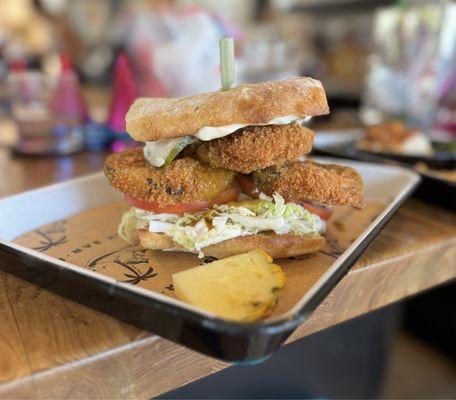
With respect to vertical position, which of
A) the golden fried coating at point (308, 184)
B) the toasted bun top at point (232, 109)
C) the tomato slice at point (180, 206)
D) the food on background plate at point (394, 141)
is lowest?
the food on background plate at point (394, 141)

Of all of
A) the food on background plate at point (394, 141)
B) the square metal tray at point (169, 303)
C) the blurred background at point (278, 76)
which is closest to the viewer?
the square metal tray at point (169, 303)

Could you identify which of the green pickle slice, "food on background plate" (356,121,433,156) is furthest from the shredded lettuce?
"food on background plate" (356,121,433,156)

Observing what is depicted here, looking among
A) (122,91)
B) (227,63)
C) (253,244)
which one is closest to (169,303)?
(253,244)

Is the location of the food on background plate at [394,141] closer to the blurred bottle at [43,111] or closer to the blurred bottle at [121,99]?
the blurred bottle at [121,99]

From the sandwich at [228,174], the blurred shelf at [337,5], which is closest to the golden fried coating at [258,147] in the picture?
the sandwich at [228,174]

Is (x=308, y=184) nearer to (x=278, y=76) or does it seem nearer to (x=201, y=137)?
(x=201, y=137)

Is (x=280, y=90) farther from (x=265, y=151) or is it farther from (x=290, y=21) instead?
(x=290, y=21)

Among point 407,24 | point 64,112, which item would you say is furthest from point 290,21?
point 64,112
